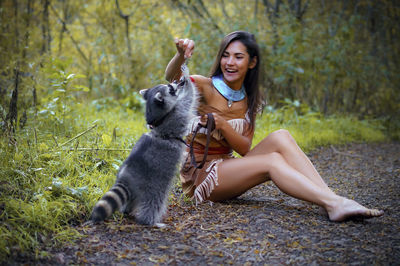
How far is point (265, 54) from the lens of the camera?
287 inches

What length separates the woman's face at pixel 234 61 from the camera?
336cm

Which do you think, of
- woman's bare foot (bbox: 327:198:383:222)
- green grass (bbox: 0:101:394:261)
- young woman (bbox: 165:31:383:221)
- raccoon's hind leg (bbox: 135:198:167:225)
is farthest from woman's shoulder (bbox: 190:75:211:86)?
woman's bare foot (bbox: 327:198:383:222)

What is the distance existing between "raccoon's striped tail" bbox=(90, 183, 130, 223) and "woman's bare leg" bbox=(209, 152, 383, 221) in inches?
39.7

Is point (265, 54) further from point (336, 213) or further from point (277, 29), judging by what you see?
point (336, 213)

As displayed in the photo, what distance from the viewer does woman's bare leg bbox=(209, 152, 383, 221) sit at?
8.98 feet

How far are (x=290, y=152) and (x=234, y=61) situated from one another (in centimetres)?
100

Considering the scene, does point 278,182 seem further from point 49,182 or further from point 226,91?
point 49,182

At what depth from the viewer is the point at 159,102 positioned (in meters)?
2.58

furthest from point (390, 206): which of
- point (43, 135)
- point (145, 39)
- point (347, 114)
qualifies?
point (145, 39)

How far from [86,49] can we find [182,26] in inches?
94.6

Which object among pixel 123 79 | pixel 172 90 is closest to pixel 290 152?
pixel 172 90

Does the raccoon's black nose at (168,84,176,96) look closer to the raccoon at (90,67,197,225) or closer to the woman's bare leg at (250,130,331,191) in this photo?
the raccoon at (90,67,197,225)

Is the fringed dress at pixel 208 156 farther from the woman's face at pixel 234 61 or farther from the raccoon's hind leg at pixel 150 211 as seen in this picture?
the raccoon's hind leg at pixel 150 211

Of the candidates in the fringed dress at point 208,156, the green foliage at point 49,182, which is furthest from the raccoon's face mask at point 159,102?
the green foliage at point 49,182
